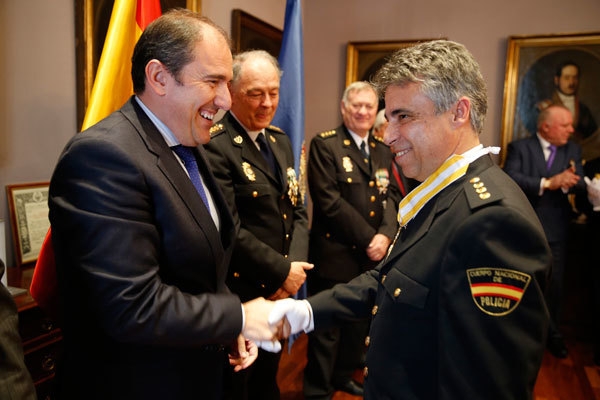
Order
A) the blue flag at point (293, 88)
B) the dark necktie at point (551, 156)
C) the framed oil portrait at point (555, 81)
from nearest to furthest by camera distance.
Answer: the blue flag at point (293, 88) < the dark necktie at point (551, 156) < the framed oil portrait at point (555, 81)

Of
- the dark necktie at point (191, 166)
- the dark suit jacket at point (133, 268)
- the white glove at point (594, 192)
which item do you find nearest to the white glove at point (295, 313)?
the dark suit jacket at point (133, 268)

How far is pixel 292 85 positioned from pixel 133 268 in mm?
2124

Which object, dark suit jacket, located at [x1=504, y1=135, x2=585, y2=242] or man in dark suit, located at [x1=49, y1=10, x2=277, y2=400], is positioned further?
dark suit jacket, located at [x1=504, y1=135, x2=585, y2=242]

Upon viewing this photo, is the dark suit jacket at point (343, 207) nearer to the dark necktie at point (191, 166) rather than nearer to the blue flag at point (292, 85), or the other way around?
the blue flag at point (292, 85)

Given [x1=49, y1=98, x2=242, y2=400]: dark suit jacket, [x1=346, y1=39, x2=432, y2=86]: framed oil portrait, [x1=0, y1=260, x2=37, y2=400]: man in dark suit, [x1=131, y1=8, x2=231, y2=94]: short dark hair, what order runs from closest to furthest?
1. [x1=0, y1=260, x2=37, y2=400]: man in dark suit
2. [x1=49, y1=98, x2=242, y2=400]: dark suit jacket
3. [x1=131, y1=8, x2=231, y2=94]: short dark hair
4. [x1=346, y1=39, x2=432, y2=86]: framed oil portrait

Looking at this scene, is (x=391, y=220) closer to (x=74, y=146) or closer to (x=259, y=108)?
(x=259, y=108)

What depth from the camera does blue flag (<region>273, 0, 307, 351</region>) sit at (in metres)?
2.92

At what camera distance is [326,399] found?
9.06ft

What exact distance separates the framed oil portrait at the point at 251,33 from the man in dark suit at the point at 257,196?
1181 mm

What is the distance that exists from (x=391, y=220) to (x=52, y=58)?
1.97 metres

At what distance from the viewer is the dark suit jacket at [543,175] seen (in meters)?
3.58

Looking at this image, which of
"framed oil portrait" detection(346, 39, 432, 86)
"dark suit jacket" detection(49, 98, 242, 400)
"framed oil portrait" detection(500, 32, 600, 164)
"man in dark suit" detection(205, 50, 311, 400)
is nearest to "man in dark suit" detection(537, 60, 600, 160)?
"framed oil portrait" detection(500, 32, 600, 164)

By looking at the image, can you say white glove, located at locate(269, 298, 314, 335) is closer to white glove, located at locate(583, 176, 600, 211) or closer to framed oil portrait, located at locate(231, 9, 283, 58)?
framed oil portrait, located at locate(231, 9, 283, 58)

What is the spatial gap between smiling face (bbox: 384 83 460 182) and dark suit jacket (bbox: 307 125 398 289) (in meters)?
1.51
